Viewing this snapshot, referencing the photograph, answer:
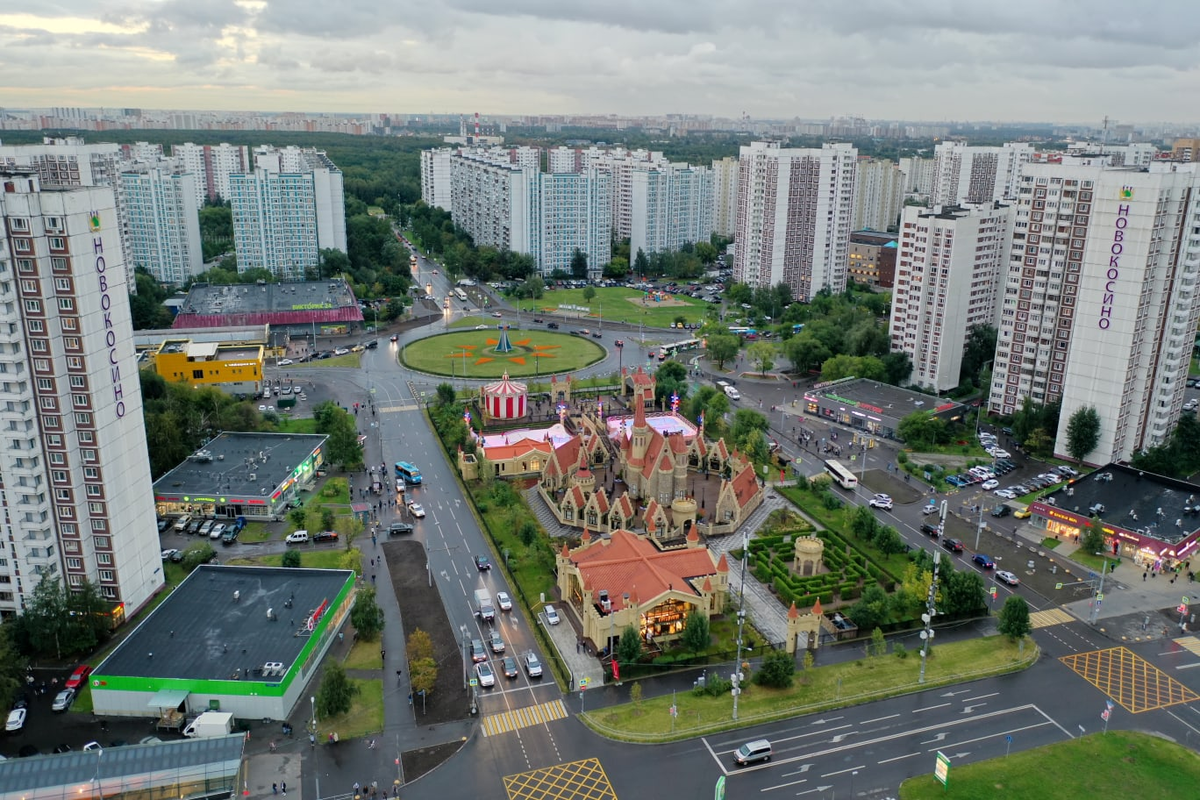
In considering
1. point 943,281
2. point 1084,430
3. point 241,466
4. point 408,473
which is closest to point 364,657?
point 408,473

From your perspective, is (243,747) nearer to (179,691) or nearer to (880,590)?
(179,691)

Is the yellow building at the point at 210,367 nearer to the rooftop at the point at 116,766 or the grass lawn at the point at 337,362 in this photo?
the grass lawn at the point at 337,362

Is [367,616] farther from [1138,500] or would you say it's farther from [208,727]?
[1138,500]

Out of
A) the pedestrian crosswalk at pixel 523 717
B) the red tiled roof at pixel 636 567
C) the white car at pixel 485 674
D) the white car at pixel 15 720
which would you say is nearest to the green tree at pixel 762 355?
the red tiled roof at pixel 636 567

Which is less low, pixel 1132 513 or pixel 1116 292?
pixel 1116 292

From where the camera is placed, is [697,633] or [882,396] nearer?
[697,633]

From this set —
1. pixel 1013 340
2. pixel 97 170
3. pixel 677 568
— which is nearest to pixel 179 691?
pixel 677 568
